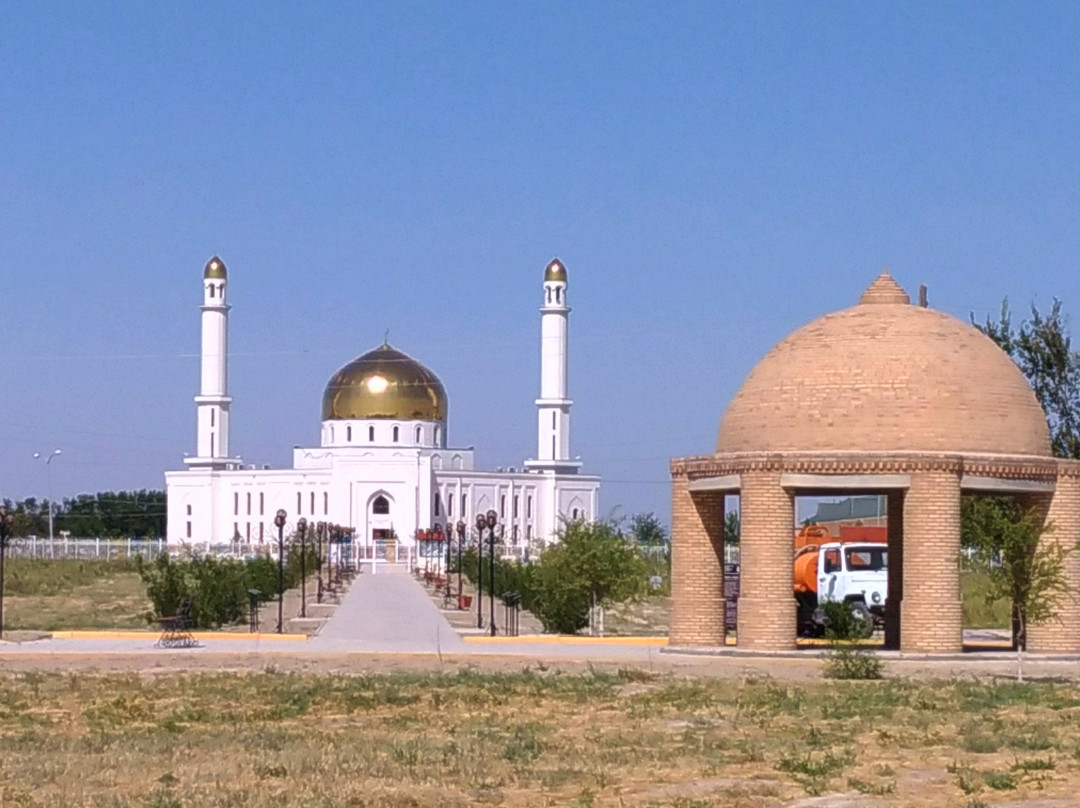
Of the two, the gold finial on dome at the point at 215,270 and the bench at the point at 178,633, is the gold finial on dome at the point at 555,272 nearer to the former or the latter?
the gold finial on dome at the point at 215,270

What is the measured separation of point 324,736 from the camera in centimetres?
1659

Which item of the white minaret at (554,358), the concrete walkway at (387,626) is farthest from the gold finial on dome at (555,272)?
the concrete walkway at (387,626)

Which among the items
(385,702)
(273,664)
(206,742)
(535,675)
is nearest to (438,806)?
(206,742)

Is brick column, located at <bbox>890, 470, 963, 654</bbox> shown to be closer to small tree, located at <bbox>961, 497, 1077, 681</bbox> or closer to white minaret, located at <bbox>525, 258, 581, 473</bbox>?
small tree, located at <bbox>961, 497, 1077, 681</bbox>

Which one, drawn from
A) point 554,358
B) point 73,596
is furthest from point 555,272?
point 73,596

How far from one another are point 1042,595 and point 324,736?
11.3 m

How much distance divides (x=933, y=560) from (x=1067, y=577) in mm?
2136

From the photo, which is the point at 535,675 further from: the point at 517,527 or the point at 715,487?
the point at 517,527

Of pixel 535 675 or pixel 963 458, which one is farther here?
pixel 963 458

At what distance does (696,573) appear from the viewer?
27547 millimetres

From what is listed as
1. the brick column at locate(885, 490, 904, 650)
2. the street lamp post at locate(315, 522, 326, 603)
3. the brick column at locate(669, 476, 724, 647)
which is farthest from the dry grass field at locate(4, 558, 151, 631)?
the brick column at locate(885, 490, 904, 650)

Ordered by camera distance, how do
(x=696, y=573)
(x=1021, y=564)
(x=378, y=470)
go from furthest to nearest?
(x=378, y=470) < (x=696, y=573) < (x=1021, y=564)

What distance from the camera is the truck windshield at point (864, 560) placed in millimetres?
34562

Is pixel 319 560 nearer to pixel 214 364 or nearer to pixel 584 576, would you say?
pixel 584 576
